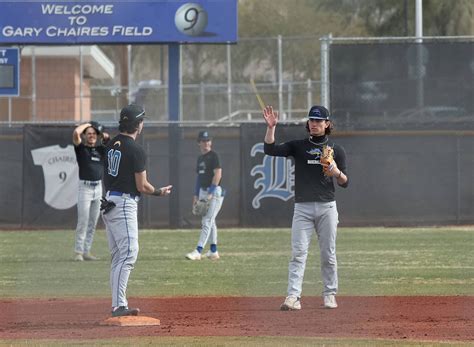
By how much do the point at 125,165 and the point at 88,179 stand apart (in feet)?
21.2

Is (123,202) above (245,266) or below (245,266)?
above

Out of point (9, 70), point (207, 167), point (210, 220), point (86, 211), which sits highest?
point (9, 70)

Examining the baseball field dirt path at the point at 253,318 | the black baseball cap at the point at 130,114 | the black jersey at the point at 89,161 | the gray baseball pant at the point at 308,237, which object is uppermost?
the black baseball cap at the point at 130,114

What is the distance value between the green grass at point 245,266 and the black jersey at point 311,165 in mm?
2014

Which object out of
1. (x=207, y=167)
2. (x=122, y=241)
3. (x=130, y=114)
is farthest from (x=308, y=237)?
(x=207, y=167)

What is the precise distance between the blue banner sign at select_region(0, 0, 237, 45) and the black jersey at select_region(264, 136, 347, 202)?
1296cm

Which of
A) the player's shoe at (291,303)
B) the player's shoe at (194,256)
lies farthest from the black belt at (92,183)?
the player's shoe at (291,303)

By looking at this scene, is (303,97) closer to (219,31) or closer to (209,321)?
(219,31)

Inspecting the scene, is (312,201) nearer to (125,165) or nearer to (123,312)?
(125,165)

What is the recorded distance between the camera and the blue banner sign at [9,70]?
23469mm

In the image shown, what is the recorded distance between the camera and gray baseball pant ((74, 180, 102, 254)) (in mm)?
16172

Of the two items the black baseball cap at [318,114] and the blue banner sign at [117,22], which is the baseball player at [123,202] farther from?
the blue banner sign at [117,22]

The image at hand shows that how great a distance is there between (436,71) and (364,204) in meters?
3.23

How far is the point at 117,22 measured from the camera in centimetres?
2419
